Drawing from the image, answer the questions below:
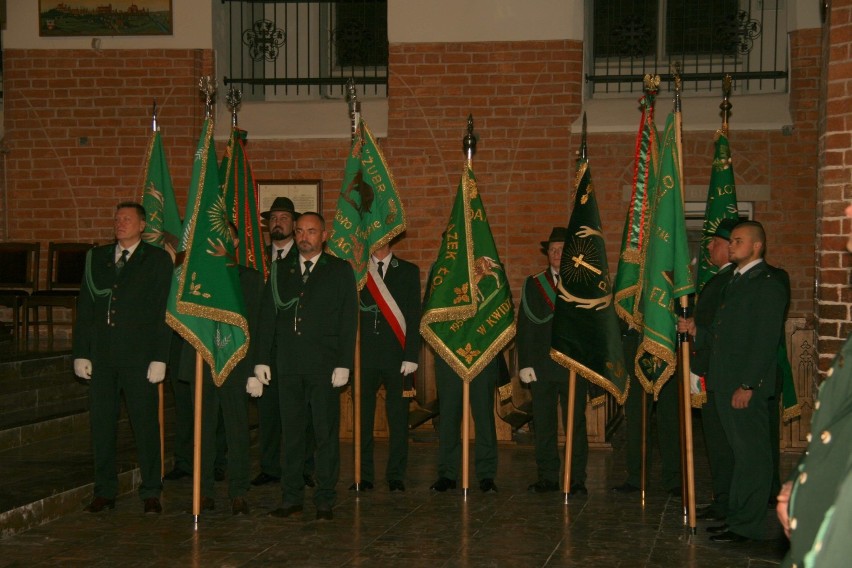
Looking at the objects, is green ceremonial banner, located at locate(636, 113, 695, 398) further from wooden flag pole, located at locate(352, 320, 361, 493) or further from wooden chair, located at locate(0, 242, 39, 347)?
wooden chair, located at locate(0, 242, 39, 347)

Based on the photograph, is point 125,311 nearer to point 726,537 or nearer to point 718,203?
point 726,537

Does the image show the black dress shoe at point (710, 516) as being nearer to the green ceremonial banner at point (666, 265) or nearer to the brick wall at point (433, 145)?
the green ceremonial banner at point (666, 265)

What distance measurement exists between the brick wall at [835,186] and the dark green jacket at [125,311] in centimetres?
398

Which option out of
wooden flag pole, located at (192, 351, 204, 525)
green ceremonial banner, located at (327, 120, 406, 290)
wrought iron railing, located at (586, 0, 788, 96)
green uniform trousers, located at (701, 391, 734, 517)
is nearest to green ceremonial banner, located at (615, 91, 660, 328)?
green uniform trousers, located at (701, 391, 734, 517)

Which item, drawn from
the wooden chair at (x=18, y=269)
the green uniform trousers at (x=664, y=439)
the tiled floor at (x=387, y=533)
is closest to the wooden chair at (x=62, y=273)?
the wooden chair at (x=18, y=269)

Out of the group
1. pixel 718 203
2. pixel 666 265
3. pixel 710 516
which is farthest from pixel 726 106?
pixel 710 516

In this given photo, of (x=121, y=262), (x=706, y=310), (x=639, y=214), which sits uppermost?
(x=639, y=214)

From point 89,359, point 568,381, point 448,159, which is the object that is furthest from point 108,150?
point 568,381

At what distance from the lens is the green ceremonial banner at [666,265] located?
6.79 metres

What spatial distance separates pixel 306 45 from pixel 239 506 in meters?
6.47

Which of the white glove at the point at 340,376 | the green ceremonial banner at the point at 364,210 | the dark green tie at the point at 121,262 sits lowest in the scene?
the white glove at the point at 340,376

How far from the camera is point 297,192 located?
11305 mm

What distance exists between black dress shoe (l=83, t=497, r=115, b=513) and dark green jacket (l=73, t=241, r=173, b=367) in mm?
854

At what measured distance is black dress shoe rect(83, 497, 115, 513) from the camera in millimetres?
6855
